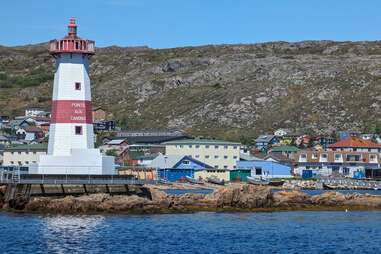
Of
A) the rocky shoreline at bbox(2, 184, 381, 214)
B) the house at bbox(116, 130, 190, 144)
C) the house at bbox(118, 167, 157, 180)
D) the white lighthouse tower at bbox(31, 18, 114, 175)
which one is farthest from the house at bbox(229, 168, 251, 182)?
the white lighthouse tower at bbox(31, 18, 114, 175)

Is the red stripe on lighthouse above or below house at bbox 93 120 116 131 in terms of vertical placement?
below

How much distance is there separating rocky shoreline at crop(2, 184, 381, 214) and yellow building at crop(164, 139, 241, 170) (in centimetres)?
5233

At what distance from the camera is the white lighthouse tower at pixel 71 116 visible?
56.9 m

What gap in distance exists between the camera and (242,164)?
11625cm

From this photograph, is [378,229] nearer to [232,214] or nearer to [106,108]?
[232,214]

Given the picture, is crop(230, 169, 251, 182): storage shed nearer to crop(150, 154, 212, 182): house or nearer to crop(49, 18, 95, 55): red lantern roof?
crop(150, 154, 212, 182): house

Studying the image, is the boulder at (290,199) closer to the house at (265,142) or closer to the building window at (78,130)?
the building window at (78,130)

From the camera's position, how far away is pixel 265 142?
477ft

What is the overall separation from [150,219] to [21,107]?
147 m

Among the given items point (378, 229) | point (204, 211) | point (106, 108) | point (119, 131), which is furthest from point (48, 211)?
point (106, 108)

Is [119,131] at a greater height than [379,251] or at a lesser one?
greater

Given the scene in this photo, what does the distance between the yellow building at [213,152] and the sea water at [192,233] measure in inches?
2320

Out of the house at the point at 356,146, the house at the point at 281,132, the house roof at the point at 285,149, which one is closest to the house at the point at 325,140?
the house roof at the point at 285,149

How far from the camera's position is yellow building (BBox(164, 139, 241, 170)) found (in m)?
116
